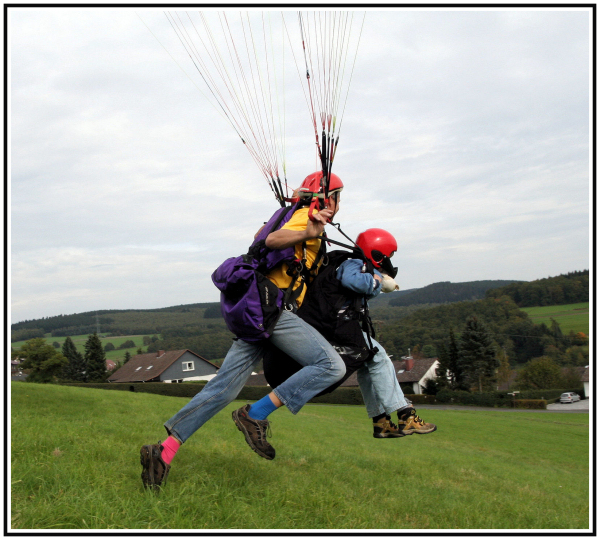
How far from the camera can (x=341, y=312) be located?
178 inches

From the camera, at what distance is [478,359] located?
71.6m

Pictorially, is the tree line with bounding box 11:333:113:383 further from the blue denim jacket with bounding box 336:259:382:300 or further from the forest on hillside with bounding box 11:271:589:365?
the blue denim jacket with bounding box 336:259:382:300

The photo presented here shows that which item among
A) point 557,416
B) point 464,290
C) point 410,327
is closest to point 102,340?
point 410,327

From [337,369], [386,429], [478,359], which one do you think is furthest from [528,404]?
[337,369]

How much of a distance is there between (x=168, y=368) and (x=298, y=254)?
187 feet

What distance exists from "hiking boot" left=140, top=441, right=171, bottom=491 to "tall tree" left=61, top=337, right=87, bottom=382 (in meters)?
86.0

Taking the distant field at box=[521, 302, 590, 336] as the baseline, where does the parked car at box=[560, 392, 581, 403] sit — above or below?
below

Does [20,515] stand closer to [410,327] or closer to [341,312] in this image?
[341,312]

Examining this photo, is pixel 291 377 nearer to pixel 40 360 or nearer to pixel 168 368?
pixel 168 368

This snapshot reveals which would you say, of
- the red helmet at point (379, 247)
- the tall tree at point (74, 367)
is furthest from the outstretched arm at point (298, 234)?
the tall tree at point (74, 367)

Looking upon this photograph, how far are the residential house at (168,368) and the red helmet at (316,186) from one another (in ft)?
155

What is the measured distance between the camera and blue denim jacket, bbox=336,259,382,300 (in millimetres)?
4320

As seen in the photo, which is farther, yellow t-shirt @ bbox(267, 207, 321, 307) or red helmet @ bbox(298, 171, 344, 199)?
red helmet @ bbox(298, 171, 344, 199)

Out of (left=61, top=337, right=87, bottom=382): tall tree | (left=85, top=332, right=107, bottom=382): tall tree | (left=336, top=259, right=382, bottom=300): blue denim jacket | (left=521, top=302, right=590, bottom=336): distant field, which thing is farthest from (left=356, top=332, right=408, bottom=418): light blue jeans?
(left=521, top=302, right=590, bottom=336): distant field
